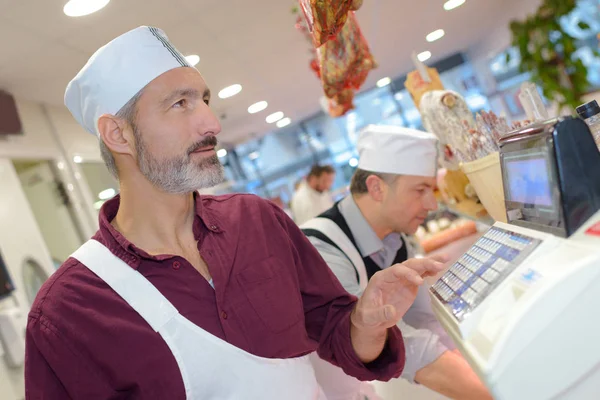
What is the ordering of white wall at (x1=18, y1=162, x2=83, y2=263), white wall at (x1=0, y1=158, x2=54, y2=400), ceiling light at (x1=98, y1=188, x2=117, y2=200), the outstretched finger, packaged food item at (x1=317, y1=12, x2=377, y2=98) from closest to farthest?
the outstretched finger < packaged food item at (x1=317, y1=12, x2=377, y2=98) < white wall at (x1=0, y1=158, x2=54, y2=400) < white wall at (x1=18, y1=162, x2=83, y2=263) < ceiling light at (x1=98, y1=188, x2=117, y2=200)

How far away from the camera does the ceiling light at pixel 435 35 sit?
7121 mm

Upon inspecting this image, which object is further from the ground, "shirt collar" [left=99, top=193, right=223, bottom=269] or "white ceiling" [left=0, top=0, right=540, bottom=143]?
"white ceiling" [left=0, top=0, right=540, bottom=143]

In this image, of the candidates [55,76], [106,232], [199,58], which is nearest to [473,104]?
[199,58]

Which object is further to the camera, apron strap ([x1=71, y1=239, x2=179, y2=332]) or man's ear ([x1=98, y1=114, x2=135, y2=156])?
man's ear ([x1=98, y1=114, x2=135, y2=156])

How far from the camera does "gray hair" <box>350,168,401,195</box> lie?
211 cm

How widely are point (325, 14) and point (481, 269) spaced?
0.82 meters

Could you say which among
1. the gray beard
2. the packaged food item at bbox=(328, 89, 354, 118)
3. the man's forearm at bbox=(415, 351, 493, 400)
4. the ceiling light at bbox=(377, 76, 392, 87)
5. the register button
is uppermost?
the ceiling light at bbox=(377, 76, 392, 87)

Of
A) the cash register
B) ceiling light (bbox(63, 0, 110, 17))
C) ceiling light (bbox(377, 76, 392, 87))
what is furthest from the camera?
ceiling light (bbox(377, 76, 392, 87))

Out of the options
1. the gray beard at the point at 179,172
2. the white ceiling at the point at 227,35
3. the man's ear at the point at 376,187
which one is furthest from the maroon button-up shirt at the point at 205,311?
the white ceiling at the point at 227,35

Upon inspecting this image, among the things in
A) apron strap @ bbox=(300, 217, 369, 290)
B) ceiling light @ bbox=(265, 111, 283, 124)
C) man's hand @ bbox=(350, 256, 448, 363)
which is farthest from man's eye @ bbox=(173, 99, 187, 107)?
ceiling light @ bbox=(265, 111, 283, 124)

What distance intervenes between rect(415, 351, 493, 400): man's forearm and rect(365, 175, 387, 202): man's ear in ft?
2.28

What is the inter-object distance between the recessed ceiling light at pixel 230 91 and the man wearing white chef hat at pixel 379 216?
394 cm

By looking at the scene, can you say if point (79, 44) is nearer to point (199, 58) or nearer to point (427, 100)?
point (199, 58)

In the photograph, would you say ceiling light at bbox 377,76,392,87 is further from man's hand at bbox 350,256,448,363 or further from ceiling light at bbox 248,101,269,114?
man's hand at bbox 350,256,448,363
